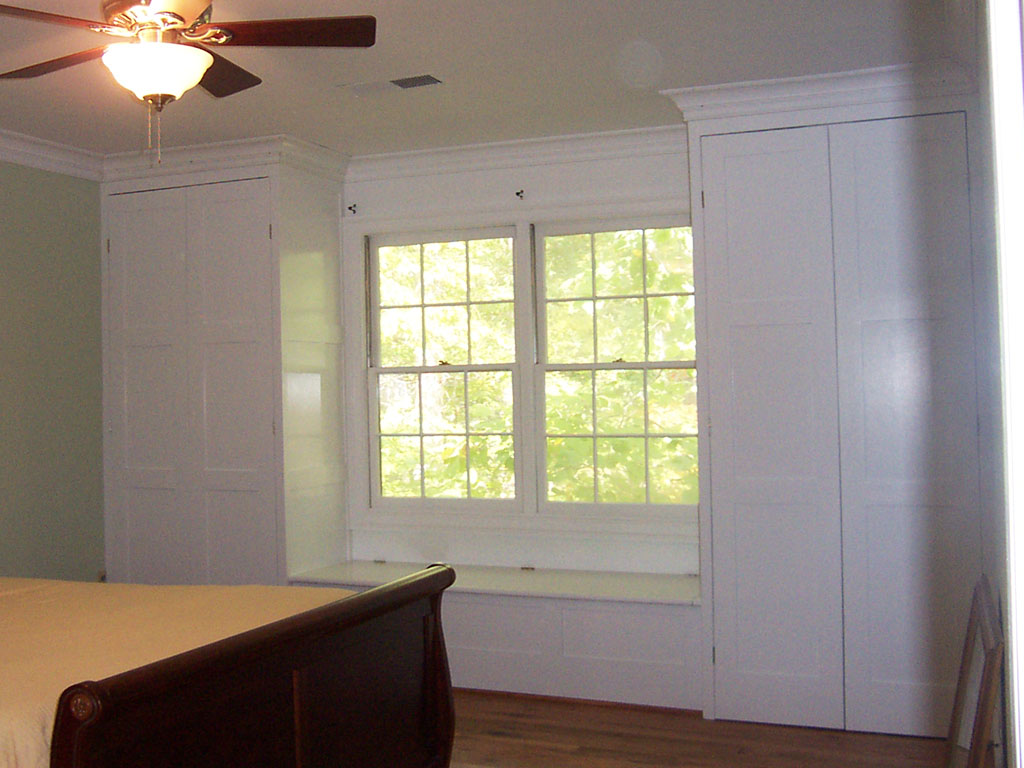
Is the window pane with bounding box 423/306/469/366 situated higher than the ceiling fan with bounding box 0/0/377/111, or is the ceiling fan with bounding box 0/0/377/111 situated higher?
the ceiling fan with bounding box 0/0/377/111

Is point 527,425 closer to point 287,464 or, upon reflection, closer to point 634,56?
point 287,464

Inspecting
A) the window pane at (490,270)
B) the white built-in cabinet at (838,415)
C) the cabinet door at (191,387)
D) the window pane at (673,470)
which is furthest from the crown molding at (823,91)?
the cabinet door at (191,387)

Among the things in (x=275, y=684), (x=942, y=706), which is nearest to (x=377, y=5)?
(x=275, y=684)

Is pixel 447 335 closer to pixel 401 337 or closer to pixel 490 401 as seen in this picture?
pixel 401 337

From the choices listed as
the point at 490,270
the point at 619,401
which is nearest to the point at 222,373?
the point at 490,270

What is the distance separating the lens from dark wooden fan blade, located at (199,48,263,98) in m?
2.60

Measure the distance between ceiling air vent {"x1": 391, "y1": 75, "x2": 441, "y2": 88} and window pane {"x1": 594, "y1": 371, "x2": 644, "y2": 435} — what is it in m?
1.68

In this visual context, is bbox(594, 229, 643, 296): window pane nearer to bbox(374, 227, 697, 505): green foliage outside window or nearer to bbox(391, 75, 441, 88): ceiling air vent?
bbox(374, 227, 697, 505): green foliage outside window

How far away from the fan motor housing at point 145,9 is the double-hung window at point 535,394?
2757mm

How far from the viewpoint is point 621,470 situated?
4832mm

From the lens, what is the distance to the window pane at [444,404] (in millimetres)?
5160

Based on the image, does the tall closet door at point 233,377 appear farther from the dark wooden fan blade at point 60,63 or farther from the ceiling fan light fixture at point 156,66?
the ceiling fan light fixture at point 156,66

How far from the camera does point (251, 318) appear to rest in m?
4.91

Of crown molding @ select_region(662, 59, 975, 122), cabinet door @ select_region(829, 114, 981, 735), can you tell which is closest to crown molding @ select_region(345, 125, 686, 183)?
crown molding @ select_region(662, 59, 975, 122)
